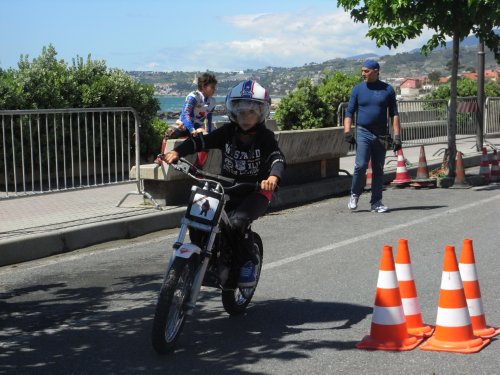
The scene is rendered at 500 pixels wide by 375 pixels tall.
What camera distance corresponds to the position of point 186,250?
213 inches

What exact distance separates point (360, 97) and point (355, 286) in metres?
4.94

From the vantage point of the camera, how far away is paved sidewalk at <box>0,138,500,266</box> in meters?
9.16

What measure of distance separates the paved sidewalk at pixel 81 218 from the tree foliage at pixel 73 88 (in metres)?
2.14

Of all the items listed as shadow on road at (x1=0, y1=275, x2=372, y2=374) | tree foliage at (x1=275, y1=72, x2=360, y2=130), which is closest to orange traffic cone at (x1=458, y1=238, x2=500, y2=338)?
shadow on road at (x1=0, y1=275, x2=372, y2=374)

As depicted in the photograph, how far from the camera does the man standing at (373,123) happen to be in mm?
11617

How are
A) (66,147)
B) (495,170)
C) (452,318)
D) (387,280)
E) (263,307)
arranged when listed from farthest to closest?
(495,170)
(66,147)
(263,307)
(387,280)
(452,318)

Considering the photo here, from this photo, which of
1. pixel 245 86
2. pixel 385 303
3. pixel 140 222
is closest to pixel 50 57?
pixel 140 222

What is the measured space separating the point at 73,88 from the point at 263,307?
31.5 ft

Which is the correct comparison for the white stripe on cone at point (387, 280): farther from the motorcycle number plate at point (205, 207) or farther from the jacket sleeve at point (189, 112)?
the jacket sleeve at point (189, 112)

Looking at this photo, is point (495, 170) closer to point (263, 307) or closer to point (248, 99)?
point (263, 307)

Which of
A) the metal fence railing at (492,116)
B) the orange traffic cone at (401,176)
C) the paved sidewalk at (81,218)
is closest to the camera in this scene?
the paved sidewalk at (81,218)

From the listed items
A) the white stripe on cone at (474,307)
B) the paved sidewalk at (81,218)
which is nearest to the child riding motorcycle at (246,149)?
the white stripe on cone at (474,307)

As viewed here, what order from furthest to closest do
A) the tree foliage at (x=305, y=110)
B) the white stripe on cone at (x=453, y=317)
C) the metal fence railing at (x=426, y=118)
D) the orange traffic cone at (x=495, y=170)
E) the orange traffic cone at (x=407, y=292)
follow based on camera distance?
the metal fence railing at (x=426, y=118), the tree foliage at (x=305, y=110), the orange traffic cone at (x=495, y=170), the orange traffic cone at (x=407, y=292), the white stripe on cone at (x=453, y=317)

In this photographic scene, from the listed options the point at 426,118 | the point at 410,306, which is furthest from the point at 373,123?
the point at 426,118
